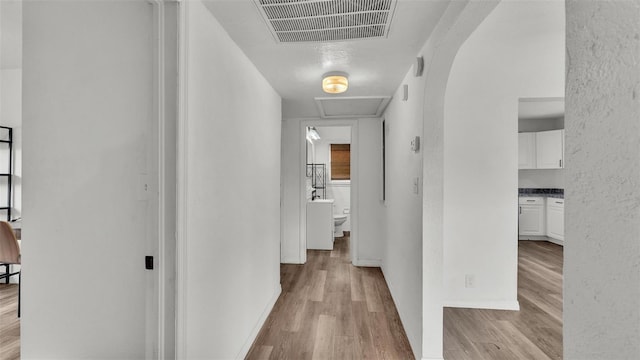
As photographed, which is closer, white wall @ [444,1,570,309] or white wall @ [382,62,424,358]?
white wall @ [382,62,424,358]

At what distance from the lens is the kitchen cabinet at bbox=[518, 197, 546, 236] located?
5887 mm

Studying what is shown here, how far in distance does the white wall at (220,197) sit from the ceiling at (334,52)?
0.13 m

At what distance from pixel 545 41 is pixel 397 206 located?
71.7 inches

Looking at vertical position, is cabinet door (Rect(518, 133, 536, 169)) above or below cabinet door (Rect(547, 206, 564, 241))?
above

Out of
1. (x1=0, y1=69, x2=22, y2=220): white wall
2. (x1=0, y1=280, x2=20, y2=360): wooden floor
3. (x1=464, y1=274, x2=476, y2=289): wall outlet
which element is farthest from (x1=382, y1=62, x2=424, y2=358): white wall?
(x1=0, y1=69, x2=22, y2=220): white wall

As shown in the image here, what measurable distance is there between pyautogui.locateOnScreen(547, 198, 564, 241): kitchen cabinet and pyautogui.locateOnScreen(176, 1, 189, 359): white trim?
634 cm

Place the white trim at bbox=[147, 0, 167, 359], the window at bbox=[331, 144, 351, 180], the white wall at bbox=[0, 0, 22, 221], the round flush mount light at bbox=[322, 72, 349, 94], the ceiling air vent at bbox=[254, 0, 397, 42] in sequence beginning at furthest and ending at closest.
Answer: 1. the window at bbox=[331, 144, 351, 180]
2. the round flush mount light at bbox=[322, 72, 349, 94]
3. the white wall at bbox=[0, 0, 22, 221]
4. the ceiling air vent at bbox=[254, 0, 397, 42]
5. the white trim at bbox=[147, 0, 167, 359]

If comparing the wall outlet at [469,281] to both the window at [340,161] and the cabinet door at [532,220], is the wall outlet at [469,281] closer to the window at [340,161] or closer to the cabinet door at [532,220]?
the cabinet door at [532,220]

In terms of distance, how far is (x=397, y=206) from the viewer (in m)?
3.10

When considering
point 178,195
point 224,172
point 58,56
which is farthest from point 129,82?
Answer: point 224,172

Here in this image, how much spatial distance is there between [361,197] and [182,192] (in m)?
3.44

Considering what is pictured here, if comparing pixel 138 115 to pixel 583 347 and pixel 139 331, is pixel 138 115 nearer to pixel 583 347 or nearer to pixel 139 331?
pixel 139 331

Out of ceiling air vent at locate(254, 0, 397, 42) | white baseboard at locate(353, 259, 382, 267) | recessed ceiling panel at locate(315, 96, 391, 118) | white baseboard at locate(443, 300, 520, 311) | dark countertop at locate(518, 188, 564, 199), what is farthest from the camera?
dark countertop at locate(518, 188, 564, 199)

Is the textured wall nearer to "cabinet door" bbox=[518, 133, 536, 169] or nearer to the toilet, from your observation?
the toilet
